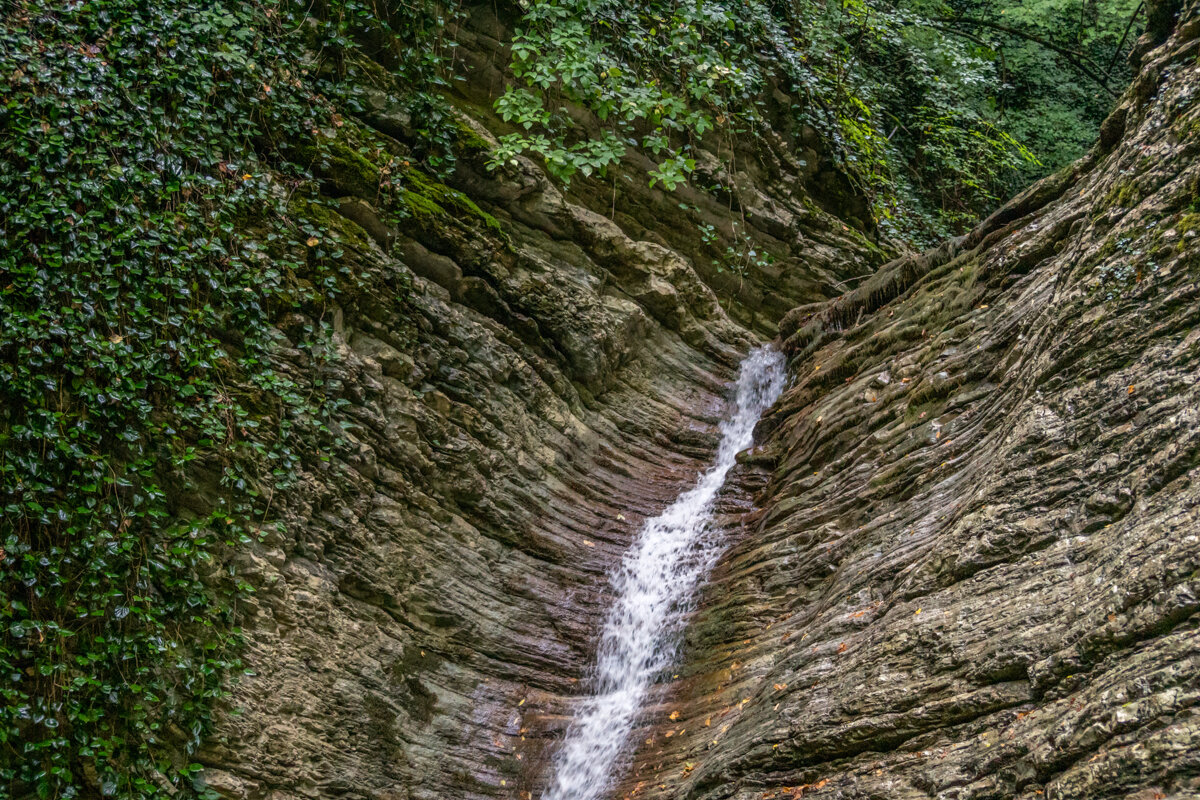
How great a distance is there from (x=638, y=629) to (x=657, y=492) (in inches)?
83.9

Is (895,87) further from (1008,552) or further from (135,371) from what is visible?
(135,371)

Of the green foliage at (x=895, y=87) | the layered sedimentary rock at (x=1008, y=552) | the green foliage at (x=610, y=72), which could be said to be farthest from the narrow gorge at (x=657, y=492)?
the green foliage at (x=895, y=87)

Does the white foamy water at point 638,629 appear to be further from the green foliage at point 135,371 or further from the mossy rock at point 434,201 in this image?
the mossy rock at point 434,201

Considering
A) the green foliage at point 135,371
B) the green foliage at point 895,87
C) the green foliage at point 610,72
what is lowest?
the green foliage at point 135,371

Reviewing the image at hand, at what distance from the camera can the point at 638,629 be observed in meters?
8.86

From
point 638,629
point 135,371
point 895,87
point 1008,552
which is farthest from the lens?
point 895,87

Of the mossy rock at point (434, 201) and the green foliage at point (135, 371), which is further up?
the mossy rock at point (434, 201)

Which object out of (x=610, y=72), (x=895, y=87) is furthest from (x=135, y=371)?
(x=895, y=87)

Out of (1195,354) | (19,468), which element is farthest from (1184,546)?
(19,468)

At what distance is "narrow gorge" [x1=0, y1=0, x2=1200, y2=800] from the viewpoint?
4656mm

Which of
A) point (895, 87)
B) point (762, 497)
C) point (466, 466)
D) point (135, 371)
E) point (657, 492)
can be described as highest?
point (895, 87)

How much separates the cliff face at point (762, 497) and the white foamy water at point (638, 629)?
252 millimetres

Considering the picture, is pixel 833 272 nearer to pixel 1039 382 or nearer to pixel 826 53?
pixel 826 53

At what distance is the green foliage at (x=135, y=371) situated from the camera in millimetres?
5578
